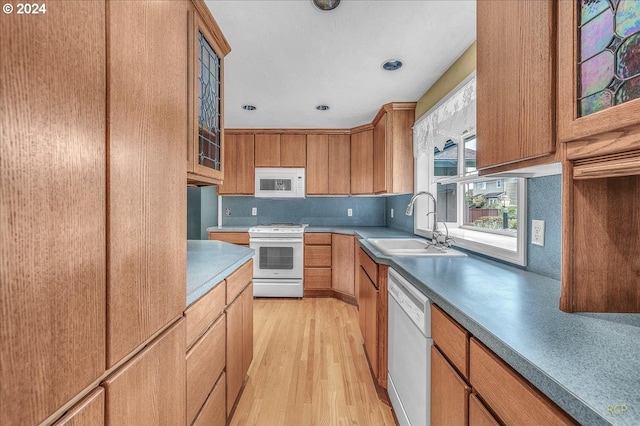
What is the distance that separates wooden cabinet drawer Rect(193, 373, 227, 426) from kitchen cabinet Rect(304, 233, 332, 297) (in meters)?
2.31

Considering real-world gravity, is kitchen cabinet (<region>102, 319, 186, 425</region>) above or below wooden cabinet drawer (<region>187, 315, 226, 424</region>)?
above

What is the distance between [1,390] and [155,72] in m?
0.74

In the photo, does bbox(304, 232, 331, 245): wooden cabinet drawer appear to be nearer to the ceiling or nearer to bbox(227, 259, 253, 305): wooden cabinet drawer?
the ceiling

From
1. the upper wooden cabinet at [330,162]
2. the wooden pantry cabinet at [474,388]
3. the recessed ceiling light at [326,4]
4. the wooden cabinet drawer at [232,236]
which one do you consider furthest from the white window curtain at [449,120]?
the wooden cabinet drawer at [232,236]

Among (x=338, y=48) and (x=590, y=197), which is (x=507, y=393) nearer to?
(x=590, y=197)

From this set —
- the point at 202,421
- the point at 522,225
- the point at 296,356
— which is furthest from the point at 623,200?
the point at 296,356

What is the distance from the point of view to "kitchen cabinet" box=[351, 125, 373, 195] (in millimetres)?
3588

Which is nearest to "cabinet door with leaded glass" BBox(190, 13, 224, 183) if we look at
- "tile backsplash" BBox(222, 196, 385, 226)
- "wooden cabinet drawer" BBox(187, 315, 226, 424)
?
"wooden cabinet drawer" BBox(187, 315, 226, 424)

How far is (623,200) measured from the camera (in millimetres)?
811

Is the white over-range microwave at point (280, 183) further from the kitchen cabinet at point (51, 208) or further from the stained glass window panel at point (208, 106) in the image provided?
the kitchen cabinet at point (51, 208)

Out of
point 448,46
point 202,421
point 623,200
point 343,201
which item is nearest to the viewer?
point 623,200

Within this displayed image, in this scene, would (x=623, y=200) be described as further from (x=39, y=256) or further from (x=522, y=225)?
(x=39, y=256)

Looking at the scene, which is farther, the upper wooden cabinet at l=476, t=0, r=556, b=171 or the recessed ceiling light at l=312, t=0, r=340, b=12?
the recessed ceiling light at l=312, t=0, r=340, b=12

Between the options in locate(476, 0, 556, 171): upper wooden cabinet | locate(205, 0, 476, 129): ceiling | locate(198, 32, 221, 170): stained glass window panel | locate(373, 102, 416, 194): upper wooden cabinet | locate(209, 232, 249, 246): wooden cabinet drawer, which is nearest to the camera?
locate(476, 0, 556, 171): upper wooden cabinet
